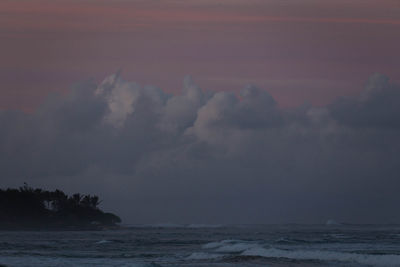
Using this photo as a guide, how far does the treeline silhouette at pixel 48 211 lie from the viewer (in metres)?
111

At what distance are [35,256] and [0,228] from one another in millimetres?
62829

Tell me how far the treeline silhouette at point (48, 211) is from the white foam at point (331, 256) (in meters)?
66.7

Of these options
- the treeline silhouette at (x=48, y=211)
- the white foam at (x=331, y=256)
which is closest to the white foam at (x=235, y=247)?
the white foam at (x=331, y=256)

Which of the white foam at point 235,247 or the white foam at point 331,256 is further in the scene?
the white foam at point 235,247

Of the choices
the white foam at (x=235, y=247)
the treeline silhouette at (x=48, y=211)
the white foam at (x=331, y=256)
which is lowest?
the white foam at (x=331, y=256)

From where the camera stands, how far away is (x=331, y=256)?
39.5 m

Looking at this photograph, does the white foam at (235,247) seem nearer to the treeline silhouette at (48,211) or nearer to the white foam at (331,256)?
the white foam at (331,256)

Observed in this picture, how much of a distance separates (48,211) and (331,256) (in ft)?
291

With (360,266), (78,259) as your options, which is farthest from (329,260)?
(78,259)

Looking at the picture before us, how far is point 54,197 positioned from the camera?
12556 centimetres

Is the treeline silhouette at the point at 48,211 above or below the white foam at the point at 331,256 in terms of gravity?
above

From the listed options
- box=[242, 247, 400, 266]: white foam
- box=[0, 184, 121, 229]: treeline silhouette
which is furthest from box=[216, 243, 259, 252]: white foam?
Answer: box=[0, 184, 121, 229]: treeline silhouette

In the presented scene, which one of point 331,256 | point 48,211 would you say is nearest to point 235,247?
point 331,256

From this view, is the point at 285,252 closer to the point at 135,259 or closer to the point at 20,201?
the point at 135,259
